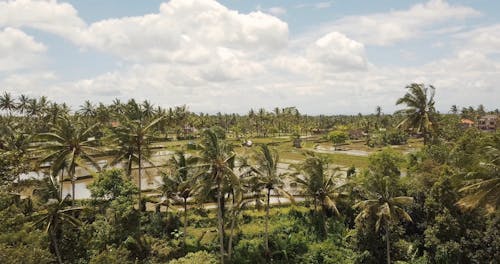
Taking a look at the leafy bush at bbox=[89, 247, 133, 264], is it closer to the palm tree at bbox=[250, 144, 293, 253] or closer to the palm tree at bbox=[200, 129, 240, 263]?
the palm tree at bbox=[200, 129, 240, 263]

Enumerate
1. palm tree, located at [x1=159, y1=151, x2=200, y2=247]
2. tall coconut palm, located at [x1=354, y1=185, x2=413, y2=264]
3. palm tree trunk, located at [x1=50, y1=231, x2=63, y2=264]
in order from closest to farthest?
palm tree trunk, located at [x1=50, y1=231, x2=63, y2=264] < tall coconut palm, located at [x1=354, y1=185, x2=413, y2=264] < palm tree, located at [x1=159, y1=151, x2=200, y2=247]

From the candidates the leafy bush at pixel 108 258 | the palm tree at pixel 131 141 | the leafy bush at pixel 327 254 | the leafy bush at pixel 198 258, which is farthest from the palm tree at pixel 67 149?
the leafy bush at pixel 327 254

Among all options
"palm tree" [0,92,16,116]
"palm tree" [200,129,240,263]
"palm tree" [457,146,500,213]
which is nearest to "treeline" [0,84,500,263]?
"palm tree" [200,129,240,263]

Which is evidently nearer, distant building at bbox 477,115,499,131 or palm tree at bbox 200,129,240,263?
palm tree at bbox 200,129,240,263

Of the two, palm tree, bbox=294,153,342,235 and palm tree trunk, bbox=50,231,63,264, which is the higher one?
palm tree, bbox=294,153,342,235

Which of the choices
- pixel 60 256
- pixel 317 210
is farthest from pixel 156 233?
pixel 317 210

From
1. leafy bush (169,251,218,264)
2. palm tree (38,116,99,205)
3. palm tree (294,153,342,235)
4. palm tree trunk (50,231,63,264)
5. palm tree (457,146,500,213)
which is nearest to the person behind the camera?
palm tree (457,146,500,213)

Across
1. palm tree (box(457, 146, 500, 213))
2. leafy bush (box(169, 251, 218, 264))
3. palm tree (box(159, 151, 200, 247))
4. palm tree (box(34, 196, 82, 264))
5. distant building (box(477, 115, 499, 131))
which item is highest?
distant building (box(477, 115, 499, 131))
